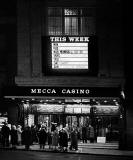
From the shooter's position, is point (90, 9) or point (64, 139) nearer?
point (64, 139)

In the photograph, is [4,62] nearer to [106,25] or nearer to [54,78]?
[54,78]

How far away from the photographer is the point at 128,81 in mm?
34188

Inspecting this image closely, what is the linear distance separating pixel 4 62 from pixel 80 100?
6738 mm

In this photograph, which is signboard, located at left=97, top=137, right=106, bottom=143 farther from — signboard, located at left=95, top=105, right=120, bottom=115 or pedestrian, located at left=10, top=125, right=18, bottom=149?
pedestrian, located at left=10, top=125, right=18, bottom=149

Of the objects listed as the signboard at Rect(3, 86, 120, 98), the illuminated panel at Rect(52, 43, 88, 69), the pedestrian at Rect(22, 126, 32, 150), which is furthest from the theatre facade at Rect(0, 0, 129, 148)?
the pedestrian at Rect(22, 126, 32, 150)

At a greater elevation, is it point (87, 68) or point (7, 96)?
point (87, 68)

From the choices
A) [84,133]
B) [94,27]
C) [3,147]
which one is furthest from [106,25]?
[3,147]

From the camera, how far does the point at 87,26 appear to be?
35.2m

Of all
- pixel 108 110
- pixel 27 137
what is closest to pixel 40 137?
pixel 27 137

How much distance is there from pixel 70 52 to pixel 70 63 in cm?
83

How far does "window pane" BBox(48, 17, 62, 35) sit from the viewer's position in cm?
3522

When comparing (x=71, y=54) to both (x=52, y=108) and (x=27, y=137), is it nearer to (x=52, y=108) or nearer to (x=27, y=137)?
(x=52, y=108)

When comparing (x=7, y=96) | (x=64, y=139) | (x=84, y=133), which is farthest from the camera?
(x=84, y=133)

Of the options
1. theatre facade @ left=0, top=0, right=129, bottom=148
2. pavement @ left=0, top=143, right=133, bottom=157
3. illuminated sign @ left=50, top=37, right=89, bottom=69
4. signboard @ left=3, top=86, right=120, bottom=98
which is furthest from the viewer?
theatre facade @ left=0, top=0, right=129, bottom=148
